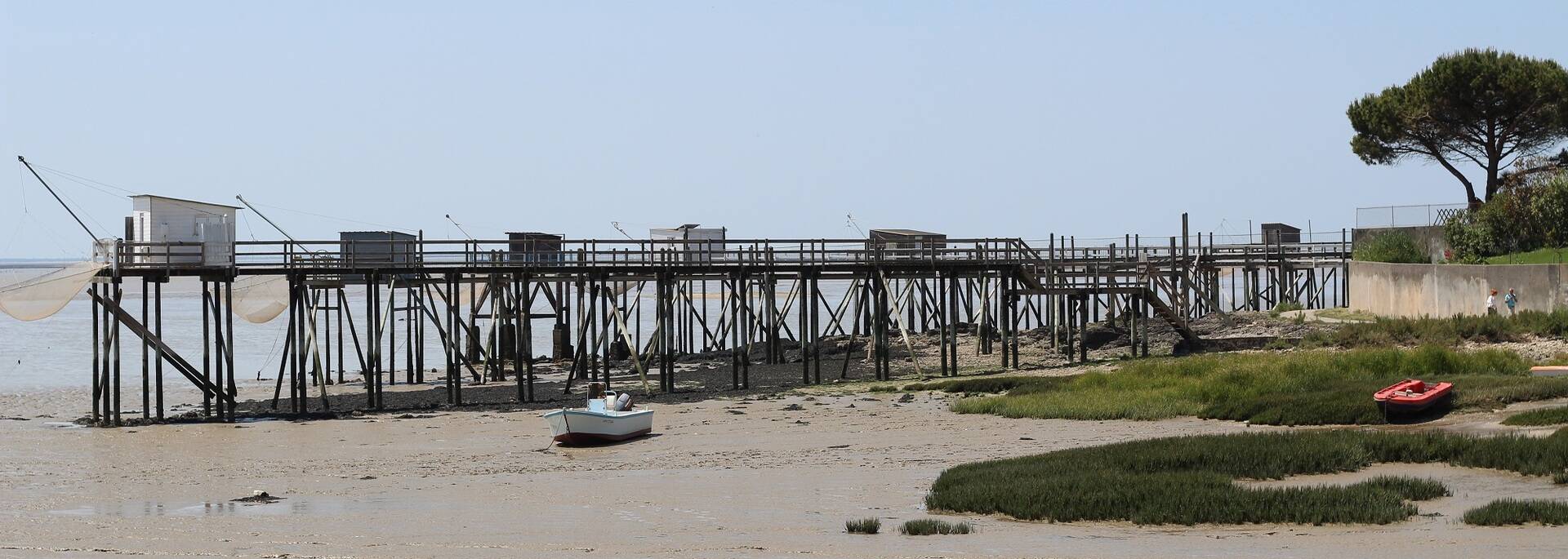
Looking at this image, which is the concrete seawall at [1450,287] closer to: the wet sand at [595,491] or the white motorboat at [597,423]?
the wet sand at [595,491]

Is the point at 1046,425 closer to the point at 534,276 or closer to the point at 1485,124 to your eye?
the point at 534,276

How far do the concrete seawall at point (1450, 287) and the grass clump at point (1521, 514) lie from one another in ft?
76.6

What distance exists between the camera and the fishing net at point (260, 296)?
38.0 meters

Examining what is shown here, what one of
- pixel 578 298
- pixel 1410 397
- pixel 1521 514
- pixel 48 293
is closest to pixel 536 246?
pixel 578 298

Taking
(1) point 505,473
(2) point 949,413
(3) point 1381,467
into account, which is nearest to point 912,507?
(3) point 1381,467

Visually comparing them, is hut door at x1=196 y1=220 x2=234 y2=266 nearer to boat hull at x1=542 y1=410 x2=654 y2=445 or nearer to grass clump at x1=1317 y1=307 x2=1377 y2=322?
boat hull at x1=542 y1=410 x2=654 y2=445

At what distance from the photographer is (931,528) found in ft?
50.3

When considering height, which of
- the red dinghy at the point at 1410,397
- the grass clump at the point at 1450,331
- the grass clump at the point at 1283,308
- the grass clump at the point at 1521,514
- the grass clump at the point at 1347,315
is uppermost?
the grass clump at the point at 1283,308

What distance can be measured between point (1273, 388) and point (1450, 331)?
9477 millimetres

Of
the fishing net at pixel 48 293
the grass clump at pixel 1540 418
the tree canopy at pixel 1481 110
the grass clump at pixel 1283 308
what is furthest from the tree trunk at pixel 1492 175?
the fishing net at pixel 48 293

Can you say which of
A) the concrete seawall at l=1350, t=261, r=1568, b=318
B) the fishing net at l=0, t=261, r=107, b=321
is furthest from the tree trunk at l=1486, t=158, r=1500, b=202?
the fishing net at l=0, t=261, r=107, b=321

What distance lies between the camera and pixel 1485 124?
58.6m

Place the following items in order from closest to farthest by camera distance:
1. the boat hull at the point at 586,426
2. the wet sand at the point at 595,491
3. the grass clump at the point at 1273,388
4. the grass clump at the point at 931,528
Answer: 1. the wet sand at the point at 595,491
2. the grass clump at the point at 931,528
3. the grass clump at the point at 1273,388
4. the boat hull at the point at 586,426

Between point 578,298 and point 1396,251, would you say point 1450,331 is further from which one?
point 578,298
